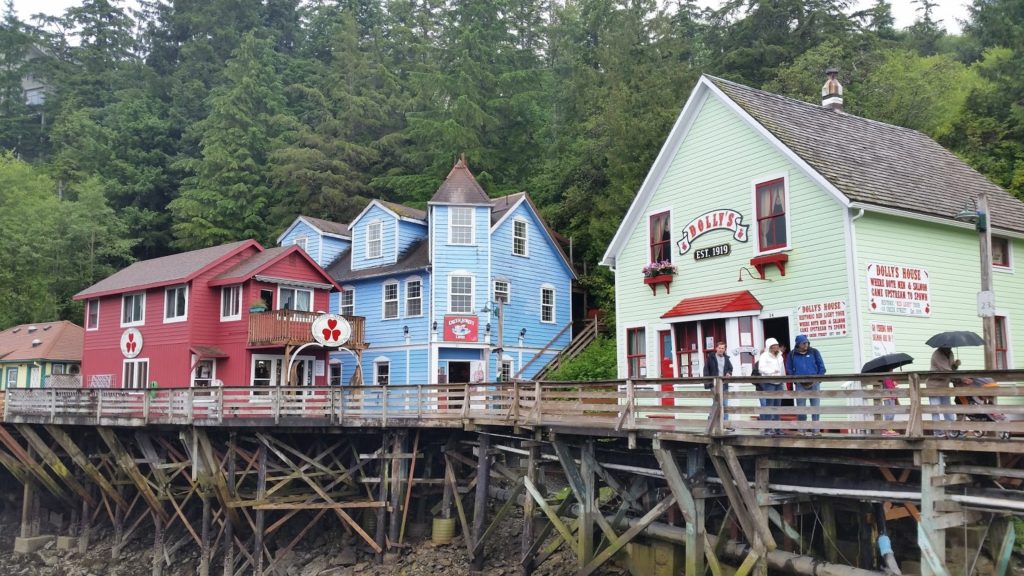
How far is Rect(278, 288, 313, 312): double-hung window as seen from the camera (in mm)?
29094

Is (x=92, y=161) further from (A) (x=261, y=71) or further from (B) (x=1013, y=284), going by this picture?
(B) (x=1013, y=284)

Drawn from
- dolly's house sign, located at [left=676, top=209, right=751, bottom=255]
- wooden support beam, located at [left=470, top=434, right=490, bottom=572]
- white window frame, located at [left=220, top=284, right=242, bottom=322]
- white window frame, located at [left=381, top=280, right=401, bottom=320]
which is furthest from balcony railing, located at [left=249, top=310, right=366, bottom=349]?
dolly's house sign, located at [left=676, top=209, right=751, bottom=255]

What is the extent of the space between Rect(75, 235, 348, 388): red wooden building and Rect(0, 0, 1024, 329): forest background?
11.8 meters

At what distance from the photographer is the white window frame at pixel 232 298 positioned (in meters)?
28.3

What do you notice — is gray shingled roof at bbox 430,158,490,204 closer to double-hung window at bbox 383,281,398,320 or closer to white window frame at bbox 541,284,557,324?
double-hung window at bbox 383,281,398,320

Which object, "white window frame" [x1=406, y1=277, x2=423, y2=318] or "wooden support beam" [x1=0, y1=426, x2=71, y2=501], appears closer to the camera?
"wooden support beam" [x1=0, y1=426, x2=71, y2=501]

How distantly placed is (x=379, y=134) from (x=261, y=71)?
980cm

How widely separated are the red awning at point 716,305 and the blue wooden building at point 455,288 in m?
10.8

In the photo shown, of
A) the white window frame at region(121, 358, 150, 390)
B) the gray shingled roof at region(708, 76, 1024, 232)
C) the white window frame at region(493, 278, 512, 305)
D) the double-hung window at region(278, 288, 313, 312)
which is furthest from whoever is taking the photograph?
the white window frame at region(493, 278, 512, 305)

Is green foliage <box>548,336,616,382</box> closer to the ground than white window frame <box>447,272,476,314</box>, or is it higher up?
closer to the ground

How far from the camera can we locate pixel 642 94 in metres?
33.2

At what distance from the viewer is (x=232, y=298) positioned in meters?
28.6

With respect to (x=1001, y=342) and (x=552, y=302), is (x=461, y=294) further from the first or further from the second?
(x=1001, y=342)

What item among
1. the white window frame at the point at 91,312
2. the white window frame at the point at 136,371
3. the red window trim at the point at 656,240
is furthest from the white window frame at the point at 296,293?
the red window trim at the point at 656,240
